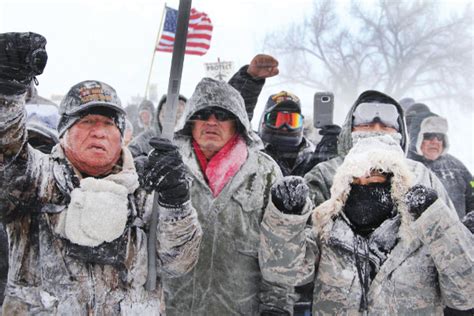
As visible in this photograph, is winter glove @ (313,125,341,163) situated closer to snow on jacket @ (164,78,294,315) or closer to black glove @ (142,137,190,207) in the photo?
snow on jacket @ (164,78,294,315)

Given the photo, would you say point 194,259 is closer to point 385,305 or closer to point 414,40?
point 385,305

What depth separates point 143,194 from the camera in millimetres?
2203

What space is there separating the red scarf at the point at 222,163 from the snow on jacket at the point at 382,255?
1.94 feet

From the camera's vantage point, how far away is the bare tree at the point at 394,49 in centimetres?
1734

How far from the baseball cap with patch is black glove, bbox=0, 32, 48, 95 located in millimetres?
420

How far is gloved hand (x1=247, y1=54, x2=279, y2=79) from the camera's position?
3.18m

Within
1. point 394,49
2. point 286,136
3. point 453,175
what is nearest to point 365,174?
point 286,136

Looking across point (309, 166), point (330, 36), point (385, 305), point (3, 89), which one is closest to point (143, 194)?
point (3, 89)

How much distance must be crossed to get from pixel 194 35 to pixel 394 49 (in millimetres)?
14946

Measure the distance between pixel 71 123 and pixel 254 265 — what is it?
121 centimetres

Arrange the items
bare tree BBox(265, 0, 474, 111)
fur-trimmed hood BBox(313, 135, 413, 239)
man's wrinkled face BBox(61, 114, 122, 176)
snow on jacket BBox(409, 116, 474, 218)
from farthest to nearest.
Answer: bare tree BBox(265, 0, 474, 111)
snow on jacket BBox(409, 116, 474, 218)
fur-trimmed hood BBox(313, 135, 413, 239)
man's wrinkled face BBox(61, 114, 122, 176)

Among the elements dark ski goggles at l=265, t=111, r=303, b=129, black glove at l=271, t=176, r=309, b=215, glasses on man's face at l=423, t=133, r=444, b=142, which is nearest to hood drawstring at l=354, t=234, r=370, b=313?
black glove at l=271, t=176, r=309, b=215

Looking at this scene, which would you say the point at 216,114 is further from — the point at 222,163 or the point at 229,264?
the point at 229,264

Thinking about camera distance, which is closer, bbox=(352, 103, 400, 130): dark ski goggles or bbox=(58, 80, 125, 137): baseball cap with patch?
bbox=(58, 80, 125, 137): baseball cap with patch
